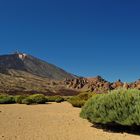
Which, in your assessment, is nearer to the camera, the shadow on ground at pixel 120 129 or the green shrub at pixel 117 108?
the green shrub at pixel 117 108

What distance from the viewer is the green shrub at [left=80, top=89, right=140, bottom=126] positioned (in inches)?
539

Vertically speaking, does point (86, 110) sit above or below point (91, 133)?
above

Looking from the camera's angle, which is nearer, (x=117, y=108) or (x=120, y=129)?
(x=117, y=108)

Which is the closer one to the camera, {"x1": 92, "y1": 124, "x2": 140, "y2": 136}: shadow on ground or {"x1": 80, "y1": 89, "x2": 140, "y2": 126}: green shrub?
{"x1": 80, "y1": 89, "x2": 140, "y2": 126}: green shrub

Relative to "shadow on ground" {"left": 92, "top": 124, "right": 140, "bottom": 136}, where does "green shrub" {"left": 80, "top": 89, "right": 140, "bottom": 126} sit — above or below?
above

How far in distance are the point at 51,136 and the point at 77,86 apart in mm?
120234

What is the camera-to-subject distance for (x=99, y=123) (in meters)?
16.2

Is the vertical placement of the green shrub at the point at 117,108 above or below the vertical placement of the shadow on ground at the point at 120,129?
above

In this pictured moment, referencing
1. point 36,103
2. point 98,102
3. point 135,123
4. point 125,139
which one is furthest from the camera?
point 36,103

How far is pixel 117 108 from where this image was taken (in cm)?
1430

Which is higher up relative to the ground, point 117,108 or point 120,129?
point 117,108

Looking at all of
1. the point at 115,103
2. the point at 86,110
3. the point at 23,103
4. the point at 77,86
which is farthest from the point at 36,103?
the point at 77,86

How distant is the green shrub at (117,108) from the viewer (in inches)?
539

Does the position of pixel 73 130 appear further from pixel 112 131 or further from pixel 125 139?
pixel 125 139
